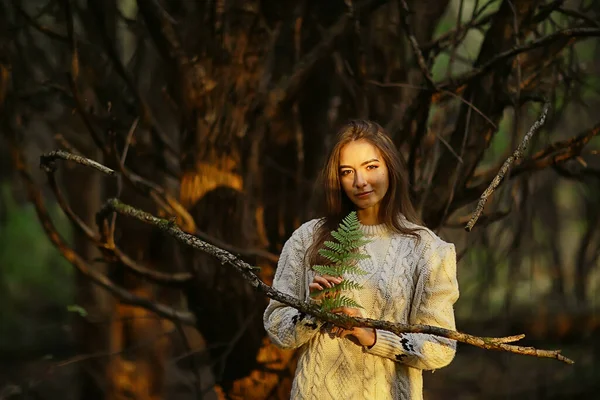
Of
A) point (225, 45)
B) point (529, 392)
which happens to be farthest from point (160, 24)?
point (529, 392)

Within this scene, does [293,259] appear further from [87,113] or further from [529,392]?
[529,392]

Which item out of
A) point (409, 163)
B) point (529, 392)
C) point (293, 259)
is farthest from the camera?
point (529, 392)

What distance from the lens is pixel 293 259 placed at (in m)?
2.65

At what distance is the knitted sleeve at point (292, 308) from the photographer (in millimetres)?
2465

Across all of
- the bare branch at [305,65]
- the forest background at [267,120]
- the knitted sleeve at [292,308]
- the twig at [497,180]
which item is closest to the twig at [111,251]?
the forest background at [267,120]

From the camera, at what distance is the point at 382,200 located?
2.61 metres

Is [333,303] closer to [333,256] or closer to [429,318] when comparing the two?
[333,256]

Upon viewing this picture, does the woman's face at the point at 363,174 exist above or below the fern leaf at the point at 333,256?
above

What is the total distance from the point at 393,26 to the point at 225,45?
1088 mm

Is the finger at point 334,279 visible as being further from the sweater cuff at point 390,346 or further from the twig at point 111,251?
the twig at point 111,251

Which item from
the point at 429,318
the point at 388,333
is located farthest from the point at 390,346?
the point at 429,318

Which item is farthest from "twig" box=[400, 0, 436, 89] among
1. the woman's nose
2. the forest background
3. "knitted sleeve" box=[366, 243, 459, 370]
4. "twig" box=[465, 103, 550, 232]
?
"knitted sleeve" box=[366, 243, 459, 370]

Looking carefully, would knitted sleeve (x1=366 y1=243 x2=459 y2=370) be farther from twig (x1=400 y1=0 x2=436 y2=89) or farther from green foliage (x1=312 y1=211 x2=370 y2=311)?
twig (x1=400 y1=0 x2=436 y2=89)

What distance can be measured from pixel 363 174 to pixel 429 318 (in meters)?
0.50
